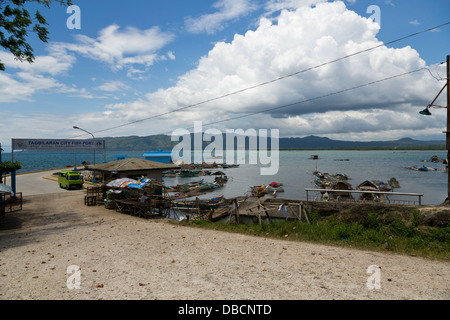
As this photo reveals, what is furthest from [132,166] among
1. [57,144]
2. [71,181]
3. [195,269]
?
[57,144]

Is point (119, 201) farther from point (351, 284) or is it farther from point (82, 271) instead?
point (351, 284)

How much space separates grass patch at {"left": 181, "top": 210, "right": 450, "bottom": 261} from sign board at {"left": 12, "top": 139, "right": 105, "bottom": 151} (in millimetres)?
29436

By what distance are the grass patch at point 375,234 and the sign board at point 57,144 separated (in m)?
29.4

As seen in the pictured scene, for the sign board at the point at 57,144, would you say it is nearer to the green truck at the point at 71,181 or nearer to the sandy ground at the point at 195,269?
the green truck at the point at 71,181

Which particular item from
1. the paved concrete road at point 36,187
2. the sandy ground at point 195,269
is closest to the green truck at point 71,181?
the paved concrete road at point 36,187

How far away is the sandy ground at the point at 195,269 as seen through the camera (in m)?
6.00

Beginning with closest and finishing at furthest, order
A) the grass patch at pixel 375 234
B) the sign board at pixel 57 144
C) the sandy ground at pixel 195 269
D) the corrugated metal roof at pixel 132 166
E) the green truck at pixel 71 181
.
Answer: the sandy ground at pixel 195 269 → the grass patch at pixel 375 234 → the corrugated metal roof at pixel 132 166 → the green truck at pixel 71 181 → the sign board at pixel 57 144

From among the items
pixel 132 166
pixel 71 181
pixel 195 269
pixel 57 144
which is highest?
pixel 57 144

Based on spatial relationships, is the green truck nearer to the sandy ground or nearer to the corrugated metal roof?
the corrugated metal roof

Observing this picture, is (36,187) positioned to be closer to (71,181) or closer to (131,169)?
(71,181)

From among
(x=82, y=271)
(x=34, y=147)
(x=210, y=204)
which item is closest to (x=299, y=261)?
(x=82, y=271)

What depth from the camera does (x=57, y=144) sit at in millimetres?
35250

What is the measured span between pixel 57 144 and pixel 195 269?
35.4 meters
